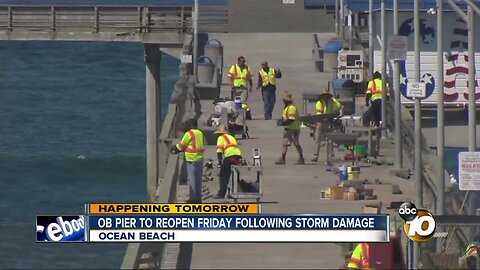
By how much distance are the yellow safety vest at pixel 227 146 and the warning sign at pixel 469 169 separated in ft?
16.1

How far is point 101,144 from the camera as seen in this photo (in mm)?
86438

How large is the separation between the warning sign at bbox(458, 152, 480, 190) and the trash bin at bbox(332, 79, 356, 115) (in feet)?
51.1

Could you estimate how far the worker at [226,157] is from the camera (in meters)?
35.2

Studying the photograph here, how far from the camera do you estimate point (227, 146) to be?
35375 mm

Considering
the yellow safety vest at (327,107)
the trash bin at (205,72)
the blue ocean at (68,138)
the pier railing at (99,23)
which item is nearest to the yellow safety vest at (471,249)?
the yellow safety vest at (327,107)

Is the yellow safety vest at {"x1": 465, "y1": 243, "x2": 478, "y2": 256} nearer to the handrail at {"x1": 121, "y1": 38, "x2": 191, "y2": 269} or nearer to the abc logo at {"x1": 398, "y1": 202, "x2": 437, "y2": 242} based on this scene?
the abc logo at {"x1": 398, "y1": 202, "x2": 437, "y2": 242}

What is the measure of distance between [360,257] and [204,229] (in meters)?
2.71

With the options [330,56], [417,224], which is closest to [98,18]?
[330,56]

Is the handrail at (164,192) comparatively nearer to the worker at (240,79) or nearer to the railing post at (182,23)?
the worker at (240,79)

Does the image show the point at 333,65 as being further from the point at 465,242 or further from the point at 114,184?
the point at 465,242

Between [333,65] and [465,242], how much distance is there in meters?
26.0

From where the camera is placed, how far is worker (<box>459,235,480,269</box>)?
88.9 ft

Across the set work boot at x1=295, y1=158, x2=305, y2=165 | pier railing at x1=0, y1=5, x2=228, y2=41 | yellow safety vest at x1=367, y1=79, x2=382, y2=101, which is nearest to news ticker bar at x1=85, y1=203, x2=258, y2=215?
work boot at x1=295, y1=158, x2=305, y2=165

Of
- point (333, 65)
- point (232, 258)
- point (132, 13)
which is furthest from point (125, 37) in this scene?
point (232, 258)
